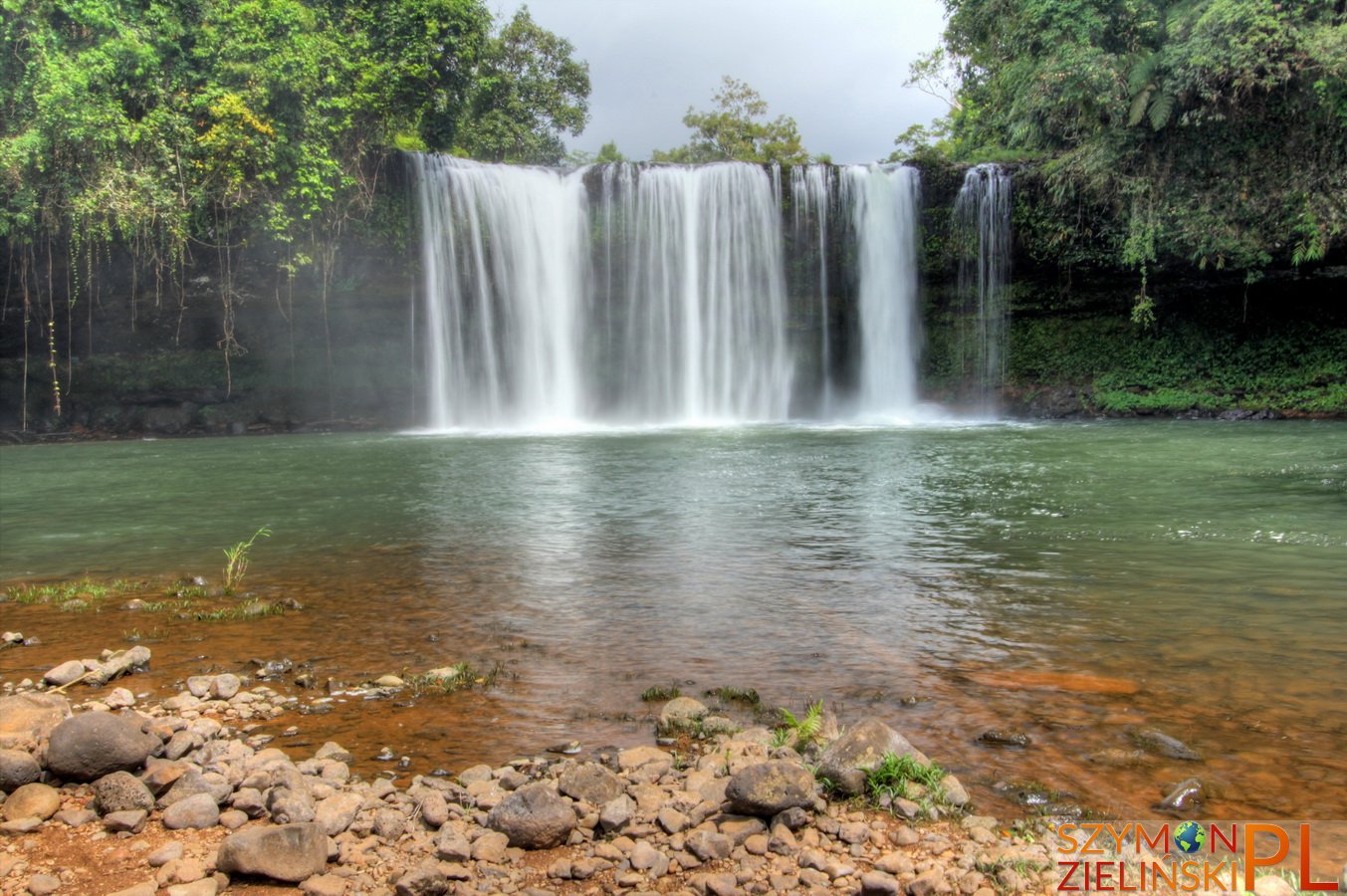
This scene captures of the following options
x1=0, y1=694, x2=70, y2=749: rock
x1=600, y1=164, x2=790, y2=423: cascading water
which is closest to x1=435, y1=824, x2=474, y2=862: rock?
x1=0, y1=694, x2=70, y2=749: rock

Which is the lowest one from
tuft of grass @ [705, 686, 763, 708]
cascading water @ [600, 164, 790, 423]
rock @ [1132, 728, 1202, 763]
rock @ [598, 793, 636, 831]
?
tuft of grass @ [705, 686, 763, 708]

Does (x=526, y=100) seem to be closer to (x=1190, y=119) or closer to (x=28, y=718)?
(x=1190, y=119)

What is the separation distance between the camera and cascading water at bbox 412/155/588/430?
2316 centimetres

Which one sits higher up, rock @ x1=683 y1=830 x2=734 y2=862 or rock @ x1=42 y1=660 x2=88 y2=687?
rock @ x1=42 y1=660 x2=88 y2=687

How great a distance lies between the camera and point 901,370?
82.2 ft

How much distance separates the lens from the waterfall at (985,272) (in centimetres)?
2362

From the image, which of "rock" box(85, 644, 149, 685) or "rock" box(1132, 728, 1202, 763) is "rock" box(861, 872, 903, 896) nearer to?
"rock" box(1132, 728, 1202, 763)

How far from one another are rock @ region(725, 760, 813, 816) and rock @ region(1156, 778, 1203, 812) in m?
1.14

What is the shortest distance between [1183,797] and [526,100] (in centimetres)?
3684

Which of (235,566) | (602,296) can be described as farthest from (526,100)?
(235,566)

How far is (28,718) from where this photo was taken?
3.38m

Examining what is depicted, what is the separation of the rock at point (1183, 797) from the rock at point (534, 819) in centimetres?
187

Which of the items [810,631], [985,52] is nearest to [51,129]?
[810,631]

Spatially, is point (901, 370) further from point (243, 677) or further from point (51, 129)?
point (243, 677)
